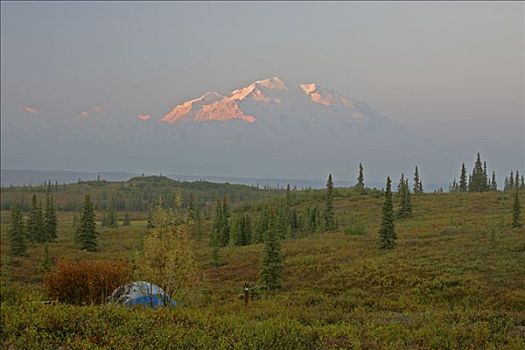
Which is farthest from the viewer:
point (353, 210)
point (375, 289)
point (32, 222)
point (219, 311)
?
point (353, 210)

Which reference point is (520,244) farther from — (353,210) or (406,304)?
(353,210)

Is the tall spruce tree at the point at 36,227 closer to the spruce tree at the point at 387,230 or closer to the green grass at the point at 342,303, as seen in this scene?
the green grass at the point at 342,303

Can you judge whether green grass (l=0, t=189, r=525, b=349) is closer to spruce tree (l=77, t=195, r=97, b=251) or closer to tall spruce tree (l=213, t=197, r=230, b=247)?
spruce tree (l=77, t=195, r=97, b=251)

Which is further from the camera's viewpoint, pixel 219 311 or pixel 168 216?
pixel 168 216

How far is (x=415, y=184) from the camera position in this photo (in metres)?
110

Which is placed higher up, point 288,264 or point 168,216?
point 168,216

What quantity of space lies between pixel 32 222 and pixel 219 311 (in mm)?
54198

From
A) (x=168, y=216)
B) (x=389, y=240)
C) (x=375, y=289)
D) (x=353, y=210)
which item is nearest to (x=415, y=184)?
(x=353, y=210)

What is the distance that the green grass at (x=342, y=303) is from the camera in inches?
366

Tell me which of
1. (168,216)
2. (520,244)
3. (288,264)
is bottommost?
(288,264)

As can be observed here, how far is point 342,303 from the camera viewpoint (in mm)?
22641

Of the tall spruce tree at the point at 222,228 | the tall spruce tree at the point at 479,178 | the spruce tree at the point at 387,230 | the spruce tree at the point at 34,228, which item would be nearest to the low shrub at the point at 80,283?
the spruce tree at the point at 387,230

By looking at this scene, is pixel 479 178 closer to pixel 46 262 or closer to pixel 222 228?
pixel 222 228

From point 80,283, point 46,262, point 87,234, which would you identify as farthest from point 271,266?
point 87,234
